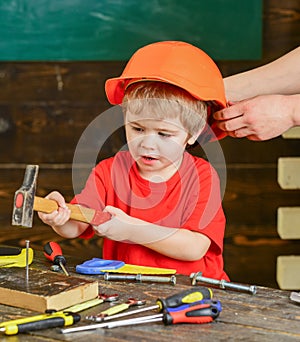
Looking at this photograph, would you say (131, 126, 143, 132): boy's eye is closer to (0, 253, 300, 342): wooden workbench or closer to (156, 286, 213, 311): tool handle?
(0, 253, 300, 342): wooden workbench

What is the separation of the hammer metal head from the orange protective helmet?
40 centimetres

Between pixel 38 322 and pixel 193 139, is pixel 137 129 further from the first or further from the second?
pixel 38 322

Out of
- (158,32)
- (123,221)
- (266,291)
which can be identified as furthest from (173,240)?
(158,32)

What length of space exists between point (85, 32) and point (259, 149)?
864mm

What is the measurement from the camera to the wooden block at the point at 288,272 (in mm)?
3314

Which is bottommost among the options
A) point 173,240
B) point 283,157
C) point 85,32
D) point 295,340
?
point 295,340

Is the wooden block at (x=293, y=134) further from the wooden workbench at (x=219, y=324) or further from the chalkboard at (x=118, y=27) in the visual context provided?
the wooden workbench at (x=219, y=324)

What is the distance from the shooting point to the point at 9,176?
127 inches

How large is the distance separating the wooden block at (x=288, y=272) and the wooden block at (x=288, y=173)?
1.01 ft

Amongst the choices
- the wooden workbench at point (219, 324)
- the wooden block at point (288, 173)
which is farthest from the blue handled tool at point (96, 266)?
the wooden block at point (288, 173)

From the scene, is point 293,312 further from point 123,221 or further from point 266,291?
point 123,221

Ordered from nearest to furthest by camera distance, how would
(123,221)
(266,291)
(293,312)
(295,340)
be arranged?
(295,340), (293,312), (266,291), (123,221)

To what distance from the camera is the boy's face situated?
1.77 meters

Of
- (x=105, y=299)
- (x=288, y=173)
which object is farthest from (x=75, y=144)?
(x=105, y=299)
